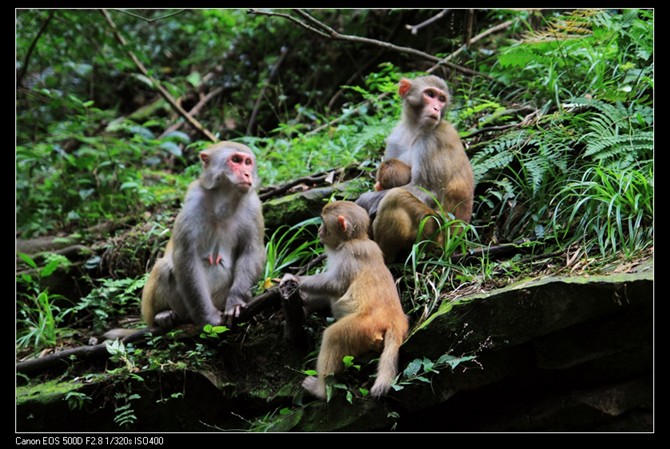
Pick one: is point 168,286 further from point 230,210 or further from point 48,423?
point 48,423

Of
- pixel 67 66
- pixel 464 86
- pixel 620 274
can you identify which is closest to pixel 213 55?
pixel 67 66

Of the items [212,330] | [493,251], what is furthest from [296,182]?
[493,251]

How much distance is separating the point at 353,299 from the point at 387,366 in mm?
662

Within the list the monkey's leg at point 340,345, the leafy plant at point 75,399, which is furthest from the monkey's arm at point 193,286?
the monkey's leg at point 340,345

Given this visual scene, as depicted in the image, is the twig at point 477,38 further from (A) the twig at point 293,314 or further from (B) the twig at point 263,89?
(A) the twig at point 293,314

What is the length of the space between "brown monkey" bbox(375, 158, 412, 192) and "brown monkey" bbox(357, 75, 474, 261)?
74 mm

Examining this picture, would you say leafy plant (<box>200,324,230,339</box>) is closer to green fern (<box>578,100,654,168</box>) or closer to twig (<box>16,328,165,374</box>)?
twig (<box>16,328,165,374</box>)

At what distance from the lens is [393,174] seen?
21.4 feet

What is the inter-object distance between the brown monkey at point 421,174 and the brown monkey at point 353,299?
0.34m

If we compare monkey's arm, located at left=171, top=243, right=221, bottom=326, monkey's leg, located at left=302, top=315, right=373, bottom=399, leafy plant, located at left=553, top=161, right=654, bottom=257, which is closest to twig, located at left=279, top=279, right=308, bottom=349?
monkey's leg, located at left=302, top=315, right=373, bottom=399

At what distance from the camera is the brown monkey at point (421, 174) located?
19.7ft

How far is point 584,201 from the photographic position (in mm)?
5793

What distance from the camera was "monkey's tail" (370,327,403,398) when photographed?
4.75 m

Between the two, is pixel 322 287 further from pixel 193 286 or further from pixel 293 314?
pixel 193 286
